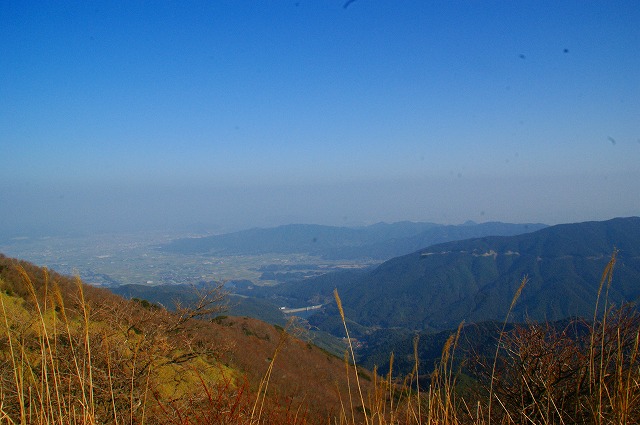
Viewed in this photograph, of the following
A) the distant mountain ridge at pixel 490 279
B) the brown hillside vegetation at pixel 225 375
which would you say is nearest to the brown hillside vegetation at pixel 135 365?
the brown hillside vegetation at pixel 225 375

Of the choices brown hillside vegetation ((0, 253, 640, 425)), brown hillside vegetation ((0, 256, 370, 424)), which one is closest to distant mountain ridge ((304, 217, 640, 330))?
brown hillside vegetation ((0, 256, 370, 424))

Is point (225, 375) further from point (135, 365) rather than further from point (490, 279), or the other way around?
point (490, 279)

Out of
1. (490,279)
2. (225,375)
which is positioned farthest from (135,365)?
(490,279)

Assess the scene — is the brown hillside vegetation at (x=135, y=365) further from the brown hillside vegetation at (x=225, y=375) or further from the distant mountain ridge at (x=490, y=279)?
the distant mountain ridge at (x=490, y=279)

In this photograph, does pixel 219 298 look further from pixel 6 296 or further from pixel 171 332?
pixel 6 296

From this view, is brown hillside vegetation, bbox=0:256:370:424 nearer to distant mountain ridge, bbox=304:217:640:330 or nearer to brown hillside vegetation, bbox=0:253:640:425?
brown hillside vegetation, bbox=0:253:640:425

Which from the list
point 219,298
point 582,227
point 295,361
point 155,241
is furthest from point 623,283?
point 155,241
